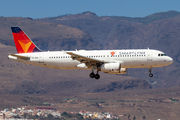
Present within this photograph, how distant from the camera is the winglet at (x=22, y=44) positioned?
7944cm

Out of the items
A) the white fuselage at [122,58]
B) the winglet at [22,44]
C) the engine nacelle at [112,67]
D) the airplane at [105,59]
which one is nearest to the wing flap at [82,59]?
the airplane at [105,59]

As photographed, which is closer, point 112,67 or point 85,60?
point 112,67

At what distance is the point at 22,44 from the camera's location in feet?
262

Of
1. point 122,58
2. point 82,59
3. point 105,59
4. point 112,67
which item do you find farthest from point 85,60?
point 122,58

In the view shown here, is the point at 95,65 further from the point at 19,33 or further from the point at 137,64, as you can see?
the point at 19,33

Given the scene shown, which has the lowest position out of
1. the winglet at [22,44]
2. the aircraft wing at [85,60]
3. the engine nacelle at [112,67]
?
the engine nacelle at [112,67]

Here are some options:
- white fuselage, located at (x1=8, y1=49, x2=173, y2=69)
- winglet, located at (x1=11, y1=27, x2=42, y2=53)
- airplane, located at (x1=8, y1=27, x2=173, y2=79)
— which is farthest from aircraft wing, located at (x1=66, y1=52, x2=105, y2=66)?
winglet, located at (x1=11, y1=27, x2=42, y2=53)

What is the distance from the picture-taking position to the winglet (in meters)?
79.4

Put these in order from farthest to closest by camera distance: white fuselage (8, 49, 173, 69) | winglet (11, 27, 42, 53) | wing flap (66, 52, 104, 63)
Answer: winglet (11, 27, 42, 53) < white fuselage (8, 49, 173, 69) < wing flap (66, 52, 104, 63)

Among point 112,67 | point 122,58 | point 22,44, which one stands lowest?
point 112,67

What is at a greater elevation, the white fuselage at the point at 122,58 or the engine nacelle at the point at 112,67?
the white fuselage at the point at 122,58

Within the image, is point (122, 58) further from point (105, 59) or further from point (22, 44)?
point (22, 44)

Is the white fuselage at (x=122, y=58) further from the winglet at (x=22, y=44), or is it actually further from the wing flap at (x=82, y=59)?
the winglet at (x=22, y=44)

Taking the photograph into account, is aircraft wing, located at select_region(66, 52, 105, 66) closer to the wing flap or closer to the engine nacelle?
the wing flap
